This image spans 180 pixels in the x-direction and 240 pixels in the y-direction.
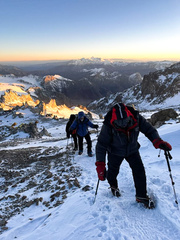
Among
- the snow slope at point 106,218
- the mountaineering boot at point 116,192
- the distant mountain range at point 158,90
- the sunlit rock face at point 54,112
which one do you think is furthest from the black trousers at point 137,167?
the distant mountain range at point 158,90

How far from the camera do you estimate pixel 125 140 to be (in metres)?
3.66

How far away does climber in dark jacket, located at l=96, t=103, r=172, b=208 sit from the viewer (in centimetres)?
345

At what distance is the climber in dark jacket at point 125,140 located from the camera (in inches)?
136

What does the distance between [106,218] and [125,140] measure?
1763mm

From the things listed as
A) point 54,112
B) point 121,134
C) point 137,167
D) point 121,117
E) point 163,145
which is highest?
point 121,117

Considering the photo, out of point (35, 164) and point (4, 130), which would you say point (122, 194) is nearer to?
A: point (35, 164)

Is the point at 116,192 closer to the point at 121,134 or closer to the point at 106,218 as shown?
the point at 106,218

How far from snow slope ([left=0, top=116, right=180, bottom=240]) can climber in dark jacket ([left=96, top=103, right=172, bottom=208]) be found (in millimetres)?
400

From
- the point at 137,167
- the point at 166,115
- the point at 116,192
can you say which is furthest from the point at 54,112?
the point at 137,167

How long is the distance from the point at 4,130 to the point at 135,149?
105 feet

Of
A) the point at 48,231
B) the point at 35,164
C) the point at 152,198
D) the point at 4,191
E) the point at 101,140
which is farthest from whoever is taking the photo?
the point at 35,164

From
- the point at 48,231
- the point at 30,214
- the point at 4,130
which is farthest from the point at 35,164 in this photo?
the point at 4,130

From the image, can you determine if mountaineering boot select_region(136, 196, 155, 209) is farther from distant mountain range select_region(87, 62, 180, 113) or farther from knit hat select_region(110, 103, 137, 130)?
distant mountain range select_region(87, 62, 180, 113)

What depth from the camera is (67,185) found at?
19.9 feet
